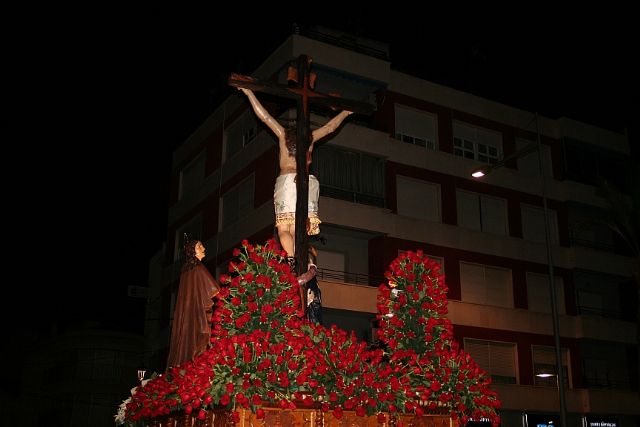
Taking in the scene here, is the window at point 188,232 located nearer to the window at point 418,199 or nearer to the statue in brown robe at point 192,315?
the window at point 418,199

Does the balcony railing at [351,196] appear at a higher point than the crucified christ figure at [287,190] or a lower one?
higher

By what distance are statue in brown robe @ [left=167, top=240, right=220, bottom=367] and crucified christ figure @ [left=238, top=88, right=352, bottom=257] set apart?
1248 millimetres

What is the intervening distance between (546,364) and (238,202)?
16474 mm

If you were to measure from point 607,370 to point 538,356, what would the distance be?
5.34 metres

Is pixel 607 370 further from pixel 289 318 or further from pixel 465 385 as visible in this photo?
pixel 289 318

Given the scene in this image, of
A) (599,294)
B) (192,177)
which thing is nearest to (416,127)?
(192,177)

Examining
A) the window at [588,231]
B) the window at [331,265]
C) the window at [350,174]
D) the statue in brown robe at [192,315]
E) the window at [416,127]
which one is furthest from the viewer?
the window at [588,231]

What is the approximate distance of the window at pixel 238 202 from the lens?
31688 mm

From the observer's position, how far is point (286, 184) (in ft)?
32.0

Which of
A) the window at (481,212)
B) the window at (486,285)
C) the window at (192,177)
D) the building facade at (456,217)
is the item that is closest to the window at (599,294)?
the building facade at (456,217)

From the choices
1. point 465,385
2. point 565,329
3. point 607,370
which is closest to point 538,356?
point 565,329

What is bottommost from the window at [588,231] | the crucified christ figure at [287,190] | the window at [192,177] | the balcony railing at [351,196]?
the crucified christ figure at [287,190]

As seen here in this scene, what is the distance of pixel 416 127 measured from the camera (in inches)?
1326

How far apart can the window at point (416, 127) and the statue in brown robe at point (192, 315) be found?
81.7 ft
